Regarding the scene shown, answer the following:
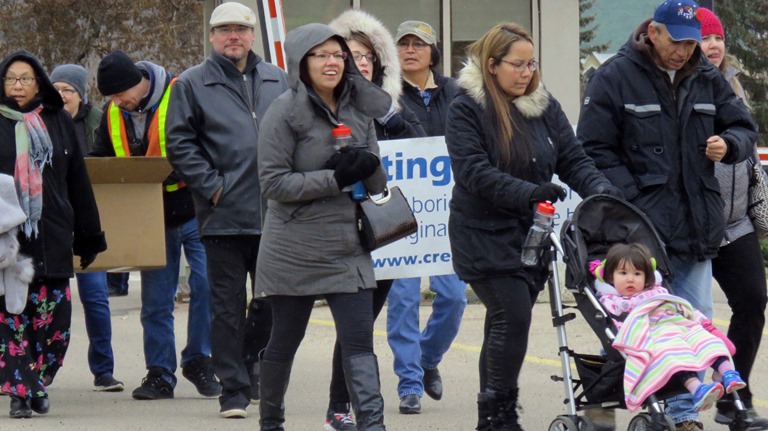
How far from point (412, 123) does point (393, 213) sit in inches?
67.7

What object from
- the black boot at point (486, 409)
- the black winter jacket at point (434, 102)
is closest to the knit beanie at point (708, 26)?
the black winter jacket at point (434, 102)

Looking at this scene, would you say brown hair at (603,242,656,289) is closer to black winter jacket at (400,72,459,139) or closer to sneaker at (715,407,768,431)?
sneaker at (715,407,768,431)

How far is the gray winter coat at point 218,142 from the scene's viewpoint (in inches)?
306

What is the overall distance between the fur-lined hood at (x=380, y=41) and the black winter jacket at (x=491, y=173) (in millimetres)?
917

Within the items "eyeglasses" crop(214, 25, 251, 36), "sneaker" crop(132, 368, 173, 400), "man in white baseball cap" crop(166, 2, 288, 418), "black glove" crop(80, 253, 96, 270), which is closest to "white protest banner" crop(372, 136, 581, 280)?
"man in white baseball cap" crop(166, 2, 288, 418)

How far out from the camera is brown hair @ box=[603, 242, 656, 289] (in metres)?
6.28

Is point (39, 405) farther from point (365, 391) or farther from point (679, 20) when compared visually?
point (679, 20)

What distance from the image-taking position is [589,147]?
7098mm

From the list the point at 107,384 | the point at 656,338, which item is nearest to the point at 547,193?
the point at 656,338

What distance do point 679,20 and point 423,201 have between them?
2836 mm

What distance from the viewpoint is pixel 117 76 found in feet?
27.8

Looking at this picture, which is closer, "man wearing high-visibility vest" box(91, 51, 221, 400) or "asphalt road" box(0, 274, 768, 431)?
"asphalt road" box(0, 274, 768, 431)

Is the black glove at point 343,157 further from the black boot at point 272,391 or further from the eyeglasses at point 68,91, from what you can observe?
the eyeglasses at point 68,91

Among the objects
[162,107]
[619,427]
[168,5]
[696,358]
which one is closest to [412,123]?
[162,107]
